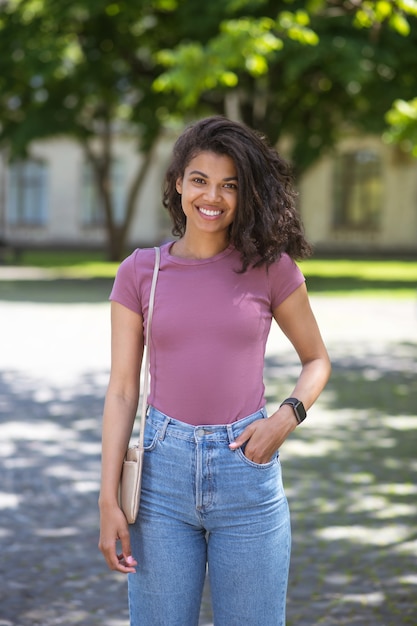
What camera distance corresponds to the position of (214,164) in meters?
2.76

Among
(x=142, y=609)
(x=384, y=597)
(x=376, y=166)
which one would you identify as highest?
(x=376, y=166)

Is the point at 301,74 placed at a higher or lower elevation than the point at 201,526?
higher

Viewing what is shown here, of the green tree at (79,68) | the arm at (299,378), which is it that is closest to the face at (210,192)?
the arm at (299,378)

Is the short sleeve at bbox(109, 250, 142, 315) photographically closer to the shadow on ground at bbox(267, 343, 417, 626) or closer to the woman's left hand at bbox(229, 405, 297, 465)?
the woman's left hand at bbox(229, 405, 297, 465)

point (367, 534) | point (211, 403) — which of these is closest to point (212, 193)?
point (211, 403)

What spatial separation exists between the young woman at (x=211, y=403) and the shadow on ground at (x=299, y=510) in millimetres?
2082

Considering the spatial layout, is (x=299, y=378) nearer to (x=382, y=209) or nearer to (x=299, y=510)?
(x=299, y=510)

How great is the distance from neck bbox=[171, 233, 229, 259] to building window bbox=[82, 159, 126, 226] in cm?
4649

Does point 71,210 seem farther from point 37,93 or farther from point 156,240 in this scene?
point 37,93

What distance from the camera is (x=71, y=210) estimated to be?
49.7 meters

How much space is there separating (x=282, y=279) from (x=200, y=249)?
8.2 inches

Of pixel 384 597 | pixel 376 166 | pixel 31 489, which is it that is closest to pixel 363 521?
pixel 384 597

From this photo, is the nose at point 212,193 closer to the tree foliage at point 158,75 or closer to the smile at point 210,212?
the smile at point 210,212

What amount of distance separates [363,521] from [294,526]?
0.40 meters
